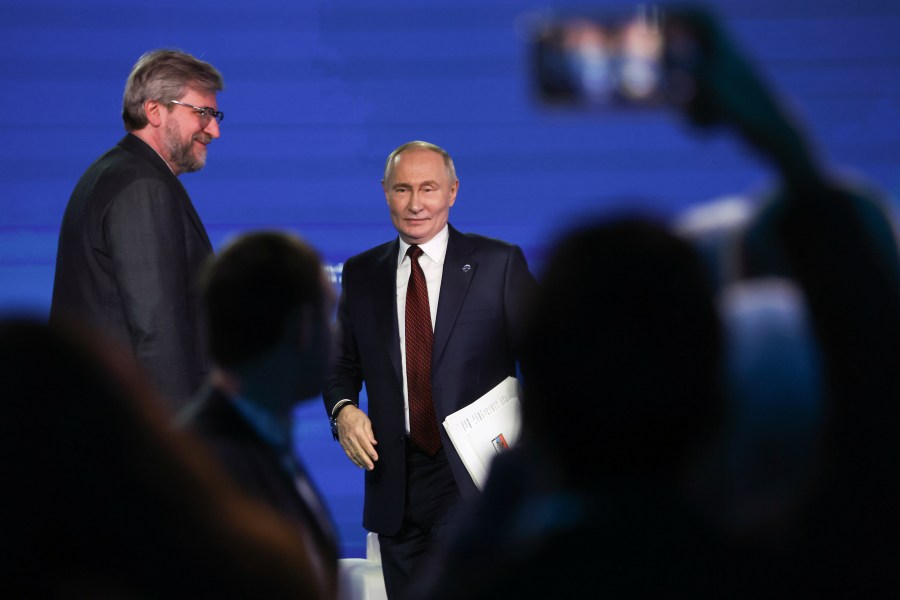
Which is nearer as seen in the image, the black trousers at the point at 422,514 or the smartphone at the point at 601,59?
the smartphone at the point at 601,59

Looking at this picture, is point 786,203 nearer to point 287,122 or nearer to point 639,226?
point 639,226

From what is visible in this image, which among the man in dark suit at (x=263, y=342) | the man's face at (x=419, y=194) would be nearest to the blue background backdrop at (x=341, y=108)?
the man's face at (x=419, y=194)

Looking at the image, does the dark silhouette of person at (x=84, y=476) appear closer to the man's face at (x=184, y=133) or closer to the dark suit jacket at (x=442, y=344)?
the man's face at (x=184, y=133)

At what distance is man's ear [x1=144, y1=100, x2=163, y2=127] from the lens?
2746mm

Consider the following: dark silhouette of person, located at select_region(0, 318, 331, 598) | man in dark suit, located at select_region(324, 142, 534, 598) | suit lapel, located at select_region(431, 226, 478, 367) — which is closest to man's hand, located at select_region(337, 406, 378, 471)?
man in dark suit, located at select_region(324, 142, 534, 598)

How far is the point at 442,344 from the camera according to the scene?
10.1 feet

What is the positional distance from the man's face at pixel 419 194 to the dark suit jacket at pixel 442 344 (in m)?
0.09

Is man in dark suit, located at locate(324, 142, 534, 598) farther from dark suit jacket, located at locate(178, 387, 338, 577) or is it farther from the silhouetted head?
the silhouetted head

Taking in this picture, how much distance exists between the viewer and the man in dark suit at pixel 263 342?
1.21 m

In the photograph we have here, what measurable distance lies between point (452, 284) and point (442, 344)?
185 mm

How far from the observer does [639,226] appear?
888 millimetres

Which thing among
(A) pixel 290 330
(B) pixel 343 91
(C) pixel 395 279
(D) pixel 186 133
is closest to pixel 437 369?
(C) pixel 395 279

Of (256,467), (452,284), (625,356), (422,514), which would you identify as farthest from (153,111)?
(625,356)

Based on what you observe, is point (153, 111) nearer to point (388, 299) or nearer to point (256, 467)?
point (388, 299)
